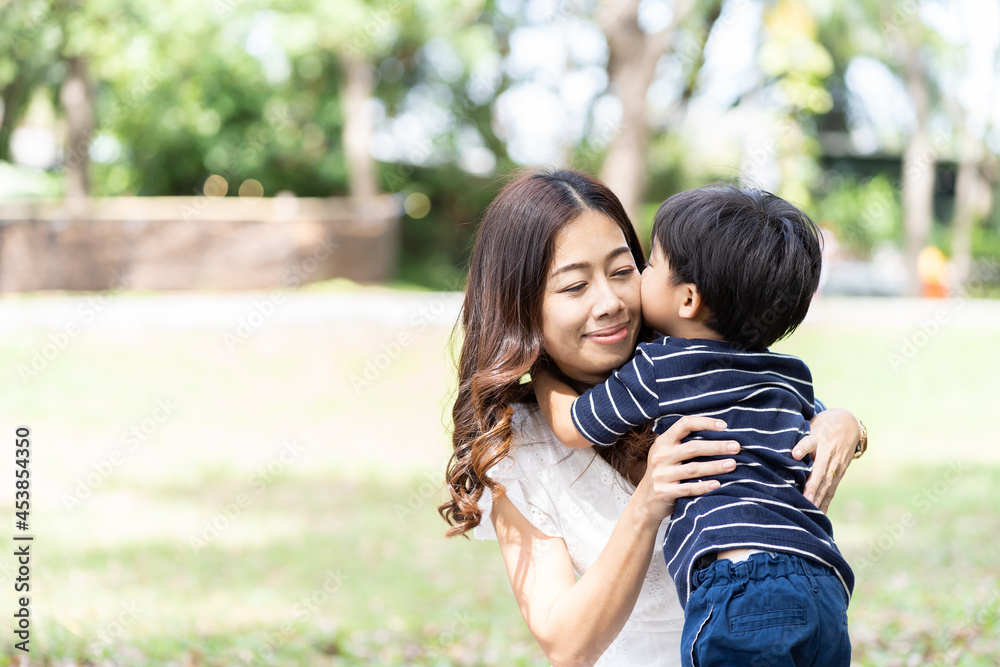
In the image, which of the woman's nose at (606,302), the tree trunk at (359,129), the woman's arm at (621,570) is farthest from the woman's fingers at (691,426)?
the tree trunk at (359,129)

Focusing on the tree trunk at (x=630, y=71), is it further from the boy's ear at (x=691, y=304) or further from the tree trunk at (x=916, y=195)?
the boy's ear at (x=691, y=304)

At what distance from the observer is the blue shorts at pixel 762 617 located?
1.70 m

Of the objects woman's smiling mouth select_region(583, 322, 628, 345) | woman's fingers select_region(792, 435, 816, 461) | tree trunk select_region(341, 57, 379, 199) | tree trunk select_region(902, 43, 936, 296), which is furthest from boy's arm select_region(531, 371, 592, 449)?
tree trunk select_region(902, 43, 936, 296)

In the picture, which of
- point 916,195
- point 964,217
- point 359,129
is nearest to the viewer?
point 359,129

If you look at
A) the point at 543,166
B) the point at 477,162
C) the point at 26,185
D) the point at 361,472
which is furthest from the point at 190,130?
the point at 543,166

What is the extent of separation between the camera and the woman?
6.16ft

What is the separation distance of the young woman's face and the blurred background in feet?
1.30

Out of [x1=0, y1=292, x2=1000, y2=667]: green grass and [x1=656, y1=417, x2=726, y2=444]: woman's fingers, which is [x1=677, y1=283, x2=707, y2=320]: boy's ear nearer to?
[x1=656, y1=417, x2=726, y2=444]: woman's fingers

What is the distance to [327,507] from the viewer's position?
8742mm

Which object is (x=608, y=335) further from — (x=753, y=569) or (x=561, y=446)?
(x=753, y=569)

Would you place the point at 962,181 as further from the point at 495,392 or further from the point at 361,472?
the point at 495,392

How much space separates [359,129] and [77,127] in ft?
15.2

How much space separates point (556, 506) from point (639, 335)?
42 cm

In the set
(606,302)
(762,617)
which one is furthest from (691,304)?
(762,617)
